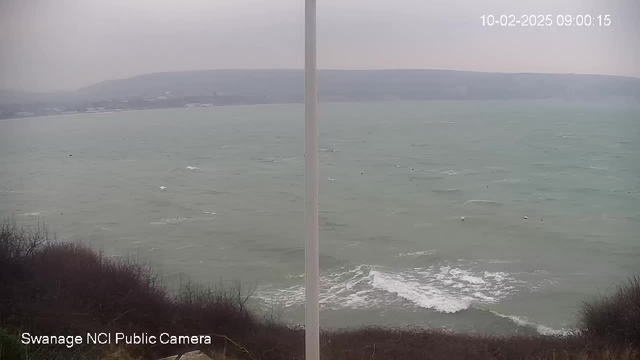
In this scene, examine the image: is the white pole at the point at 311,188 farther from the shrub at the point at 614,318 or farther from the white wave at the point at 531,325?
the shrub at the point at 614,318

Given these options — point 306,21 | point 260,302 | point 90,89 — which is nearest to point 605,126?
point 306,21

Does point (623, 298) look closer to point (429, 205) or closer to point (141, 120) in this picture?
point (429, 205)

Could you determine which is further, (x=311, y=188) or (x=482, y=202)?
(x=482, y=202)

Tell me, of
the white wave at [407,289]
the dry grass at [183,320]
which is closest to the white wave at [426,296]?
the white wave at [407,289]

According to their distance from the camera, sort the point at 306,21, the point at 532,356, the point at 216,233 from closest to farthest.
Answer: the point at 306,21 → the point at 532,356 → the point at 216,233

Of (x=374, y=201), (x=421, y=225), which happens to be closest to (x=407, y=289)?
(x=421, y=225)

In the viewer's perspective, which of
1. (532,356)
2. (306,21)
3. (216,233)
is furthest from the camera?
(216,233)

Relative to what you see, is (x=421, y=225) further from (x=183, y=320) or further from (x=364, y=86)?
(x=183, y=320)
